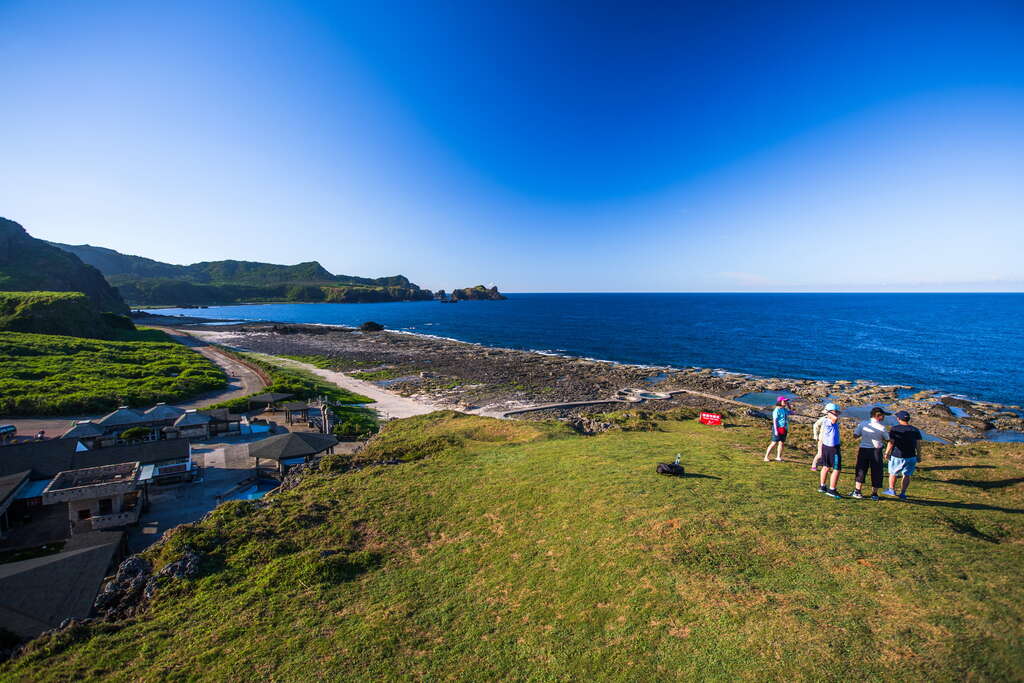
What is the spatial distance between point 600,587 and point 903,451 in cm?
995

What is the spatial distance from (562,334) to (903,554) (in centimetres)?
10107

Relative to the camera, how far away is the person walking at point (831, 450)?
12016mm

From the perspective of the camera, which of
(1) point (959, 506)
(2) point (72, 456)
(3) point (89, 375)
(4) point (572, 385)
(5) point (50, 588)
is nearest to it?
(5) point (50, 588)

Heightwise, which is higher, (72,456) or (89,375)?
(72,456)

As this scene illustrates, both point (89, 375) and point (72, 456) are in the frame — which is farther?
point (89, 375)

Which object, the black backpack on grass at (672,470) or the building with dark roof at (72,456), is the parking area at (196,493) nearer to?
the building with dark roof at (72,456)

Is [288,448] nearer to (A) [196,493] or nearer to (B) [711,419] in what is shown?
(A) [196,493]

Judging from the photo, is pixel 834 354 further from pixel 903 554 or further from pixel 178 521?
pixel 178 521

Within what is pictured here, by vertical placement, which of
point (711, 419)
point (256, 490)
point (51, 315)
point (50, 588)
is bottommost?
point (256, 490)

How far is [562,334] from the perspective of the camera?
110000mm

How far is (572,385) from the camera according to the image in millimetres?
55000

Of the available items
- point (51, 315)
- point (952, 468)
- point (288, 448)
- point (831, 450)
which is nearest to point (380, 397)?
point (288, 448)

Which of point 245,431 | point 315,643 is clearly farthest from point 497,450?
point 245,431

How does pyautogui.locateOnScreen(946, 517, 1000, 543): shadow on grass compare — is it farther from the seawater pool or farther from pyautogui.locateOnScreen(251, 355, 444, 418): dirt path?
pyautogui.locateOnScreen(251, 355, 444, 418): dirt path
